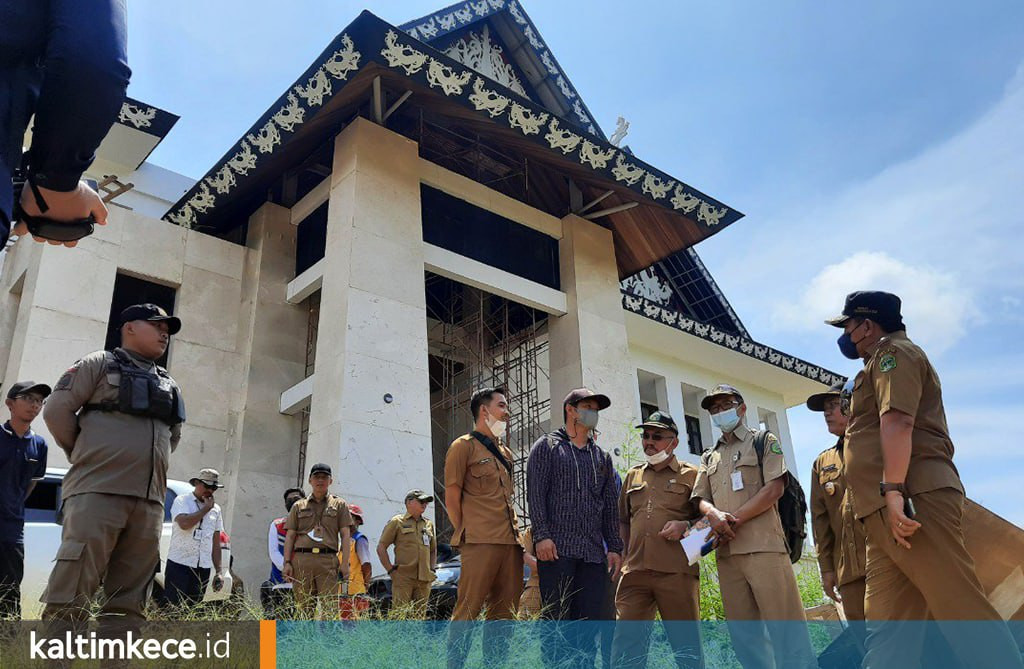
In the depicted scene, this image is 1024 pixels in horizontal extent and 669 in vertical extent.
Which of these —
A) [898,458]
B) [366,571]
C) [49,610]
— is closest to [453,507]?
[49,610]

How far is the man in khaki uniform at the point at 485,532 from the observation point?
14.8 ft

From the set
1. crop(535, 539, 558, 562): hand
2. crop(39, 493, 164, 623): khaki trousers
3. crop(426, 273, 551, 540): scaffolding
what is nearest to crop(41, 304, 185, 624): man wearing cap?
crop(39, 493, 164, 623): khaki trousers

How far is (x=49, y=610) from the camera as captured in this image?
3445 millimetres

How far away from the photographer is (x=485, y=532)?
473 cm

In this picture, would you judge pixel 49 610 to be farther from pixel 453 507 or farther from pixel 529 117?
pixel 529 117

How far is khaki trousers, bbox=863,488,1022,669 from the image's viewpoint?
2.83m

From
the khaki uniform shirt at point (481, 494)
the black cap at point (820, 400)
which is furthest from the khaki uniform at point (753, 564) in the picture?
the khaki uniform shirt at point (481, 494)

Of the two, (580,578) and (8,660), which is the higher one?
(580,578)

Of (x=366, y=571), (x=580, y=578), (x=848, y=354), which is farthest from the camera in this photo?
(x=366, y=571)

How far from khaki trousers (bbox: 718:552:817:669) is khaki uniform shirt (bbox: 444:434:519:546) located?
1.25m

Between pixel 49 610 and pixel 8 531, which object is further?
pixel 8 531

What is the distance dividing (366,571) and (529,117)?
7.13 m

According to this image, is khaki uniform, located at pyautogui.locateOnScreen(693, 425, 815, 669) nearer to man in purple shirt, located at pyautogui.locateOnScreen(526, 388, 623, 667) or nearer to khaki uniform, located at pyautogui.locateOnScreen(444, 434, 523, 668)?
man in purple shirt, located at pyautogui.locateOnScreen(526, 388, 623, 667)

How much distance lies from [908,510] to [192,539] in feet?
17.8
